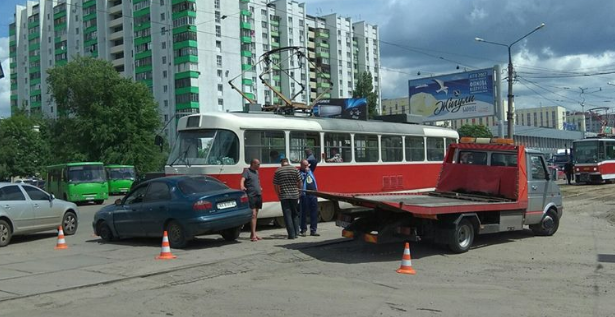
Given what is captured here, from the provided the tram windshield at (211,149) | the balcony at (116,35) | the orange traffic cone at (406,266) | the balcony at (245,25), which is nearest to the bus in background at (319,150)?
the tram windshield at (211,149)

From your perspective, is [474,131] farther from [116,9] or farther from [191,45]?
[116,9]

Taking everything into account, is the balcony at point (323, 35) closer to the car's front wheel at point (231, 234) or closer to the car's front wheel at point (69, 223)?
the car's front wheel at point (69, 223)

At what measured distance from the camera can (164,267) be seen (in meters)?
9.30

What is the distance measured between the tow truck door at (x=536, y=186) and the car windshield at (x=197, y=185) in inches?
264

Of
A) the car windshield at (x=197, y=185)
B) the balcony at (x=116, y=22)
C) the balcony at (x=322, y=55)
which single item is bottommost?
the car windshield at (x=197, y=185)

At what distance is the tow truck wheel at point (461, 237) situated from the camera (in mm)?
10438

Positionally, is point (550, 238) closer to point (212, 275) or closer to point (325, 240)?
point (325, 240)

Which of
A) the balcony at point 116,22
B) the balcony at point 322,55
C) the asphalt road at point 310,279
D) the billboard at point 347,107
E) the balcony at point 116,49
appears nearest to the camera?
the asphalt road at point 310,279

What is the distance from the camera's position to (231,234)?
12.3m

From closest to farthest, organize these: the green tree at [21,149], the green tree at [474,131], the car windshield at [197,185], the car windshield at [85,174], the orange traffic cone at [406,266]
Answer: the orange traffic cone at [406,266] < the car windshield at [197,185] < the car windshield at [85,174] < the green tree at [21,149] < the green tree at [474,131]

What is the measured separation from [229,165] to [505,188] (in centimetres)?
633

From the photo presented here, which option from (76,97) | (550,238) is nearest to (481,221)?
(550,238)

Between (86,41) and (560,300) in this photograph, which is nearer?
(560,300)

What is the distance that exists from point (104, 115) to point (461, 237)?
48.6 metres
